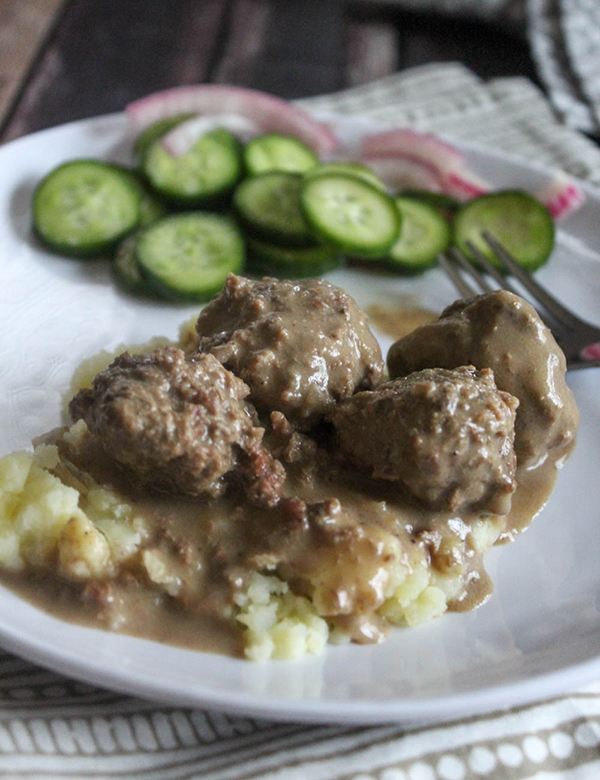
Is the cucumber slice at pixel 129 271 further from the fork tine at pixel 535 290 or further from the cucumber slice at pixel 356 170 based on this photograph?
the fork tine at pixel 535 290

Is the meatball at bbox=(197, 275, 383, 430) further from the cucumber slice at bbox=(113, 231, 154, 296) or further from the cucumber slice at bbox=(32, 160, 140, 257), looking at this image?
the cucumber slice at bbox=(32, 160, 140, 257)

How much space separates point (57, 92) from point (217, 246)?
394cm

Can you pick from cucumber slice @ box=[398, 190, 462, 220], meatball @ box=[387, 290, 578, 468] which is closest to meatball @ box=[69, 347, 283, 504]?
meatball @ box=[387, 290, 578, 468]

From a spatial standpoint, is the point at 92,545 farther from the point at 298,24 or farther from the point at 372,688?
the point at 298,24

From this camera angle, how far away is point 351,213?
6.17m

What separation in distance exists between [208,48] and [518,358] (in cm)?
689

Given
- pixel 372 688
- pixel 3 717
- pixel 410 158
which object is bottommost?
pixel 3 717

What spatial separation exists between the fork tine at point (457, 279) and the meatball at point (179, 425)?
2.55 meters

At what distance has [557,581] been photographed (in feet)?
13.9

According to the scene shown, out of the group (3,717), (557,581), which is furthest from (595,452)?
(3,717)

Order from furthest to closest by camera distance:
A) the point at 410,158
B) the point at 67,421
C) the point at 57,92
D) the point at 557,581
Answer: the point at 57,92 < the point at 410,158 < the point at 67,421 < the point at 557,581

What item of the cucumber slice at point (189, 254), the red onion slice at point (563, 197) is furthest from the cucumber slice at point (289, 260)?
the red onion slice at point (563, 197)

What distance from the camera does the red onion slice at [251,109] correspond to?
7055 mm

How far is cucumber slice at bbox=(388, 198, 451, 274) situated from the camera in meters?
6.34
